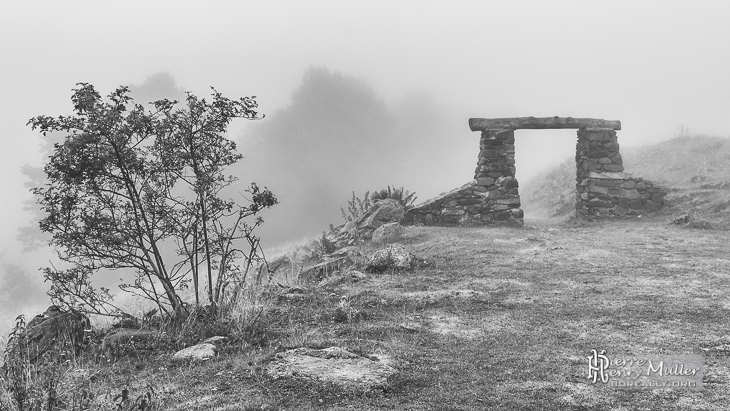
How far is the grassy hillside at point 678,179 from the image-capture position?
12484mm

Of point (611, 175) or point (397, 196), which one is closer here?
point (611, 175)

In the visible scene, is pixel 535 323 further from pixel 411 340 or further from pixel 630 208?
pixel 630 208

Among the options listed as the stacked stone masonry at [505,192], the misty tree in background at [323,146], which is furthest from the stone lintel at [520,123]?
the misty tree in background at [323,146]

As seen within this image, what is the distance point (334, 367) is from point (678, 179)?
50.2 ft

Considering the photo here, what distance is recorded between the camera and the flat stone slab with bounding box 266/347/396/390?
3.47 metres

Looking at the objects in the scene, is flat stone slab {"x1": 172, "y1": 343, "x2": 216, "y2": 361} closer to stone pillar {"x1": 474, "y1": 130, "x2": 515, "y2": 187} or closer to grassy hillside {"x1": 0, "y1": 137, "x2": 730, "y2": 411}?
grassy hillside {"x1": 0, "y1": 137, "x2": 730, "y2": 411}

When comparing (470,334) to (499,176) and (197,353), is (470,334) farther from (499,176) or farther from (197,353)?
(499,176)

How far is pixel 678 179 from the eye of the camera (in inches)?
607

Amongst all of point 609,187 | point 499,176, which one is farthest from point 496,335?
point 609,187

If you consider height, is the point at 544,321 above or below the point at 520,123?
below

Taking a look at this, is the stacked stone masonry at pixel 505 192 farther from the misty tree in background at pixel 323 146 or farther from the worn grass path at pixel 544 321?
the misty tree in background at pixel 323 146

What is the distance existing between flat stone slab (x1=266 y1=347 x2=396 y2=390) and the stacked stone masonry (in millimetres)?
9606

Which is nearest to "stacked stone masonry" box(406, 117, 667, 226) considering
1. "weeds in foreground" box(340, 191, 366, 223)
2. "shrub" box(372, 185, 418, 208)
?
"shrub" box(372, 185, 418, 208)

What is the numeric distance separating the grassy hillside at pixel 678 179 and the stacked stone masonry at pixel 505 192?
0.89m
